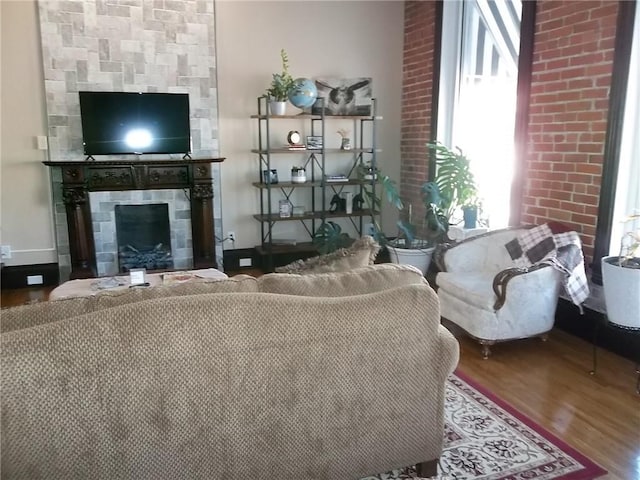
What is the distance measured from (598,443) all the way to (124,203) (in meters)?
4.25

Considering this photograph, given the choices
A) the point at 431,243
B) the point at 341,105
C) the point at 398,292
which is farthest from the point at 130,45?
the point at 398,292

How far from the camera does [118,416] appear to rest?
5.08 ft

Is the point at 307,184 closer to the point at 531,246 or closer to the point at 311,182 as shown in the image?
the point at 311,182

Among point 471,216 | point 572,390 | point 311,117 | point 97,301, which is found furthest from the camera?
point 311,117

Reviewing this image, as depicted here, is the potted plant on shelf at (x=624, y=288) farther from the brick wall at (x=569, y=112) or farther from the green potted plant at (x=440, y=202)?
the green potted plant at (x=440, y=202)

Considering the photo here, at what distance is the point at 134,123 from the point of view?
192 inches

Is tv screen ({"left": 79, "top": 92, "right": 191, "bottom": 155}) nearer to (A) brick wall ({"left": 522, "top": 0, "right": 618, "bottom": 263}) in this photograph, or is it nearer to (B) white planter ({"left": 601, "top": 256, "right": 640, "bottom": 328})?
(A) brick wall ({"left": 522, "top": 0, "right": 618, "bottom": 263})

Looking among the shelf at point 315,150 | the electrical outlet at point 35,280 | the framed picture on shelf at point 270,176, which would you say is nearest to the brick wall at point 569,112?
the shelf at point 315,150

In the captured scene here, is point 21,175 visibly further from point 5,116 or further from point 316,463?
point 316,463

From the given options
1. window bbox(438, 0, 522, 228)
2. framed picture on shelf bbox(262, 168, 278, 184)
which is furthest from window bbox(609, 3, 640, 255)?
framed picture on shelf bbox(262, 168, 278, 184)

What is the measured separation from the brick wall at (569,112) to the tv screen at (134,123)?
306cm

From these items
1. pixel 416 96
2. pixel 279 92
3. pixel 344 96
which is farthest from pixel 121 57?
pixel 416 96

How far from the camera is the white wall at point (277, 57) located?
5223 millimetres

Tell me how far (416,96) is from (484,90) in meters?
0.91
